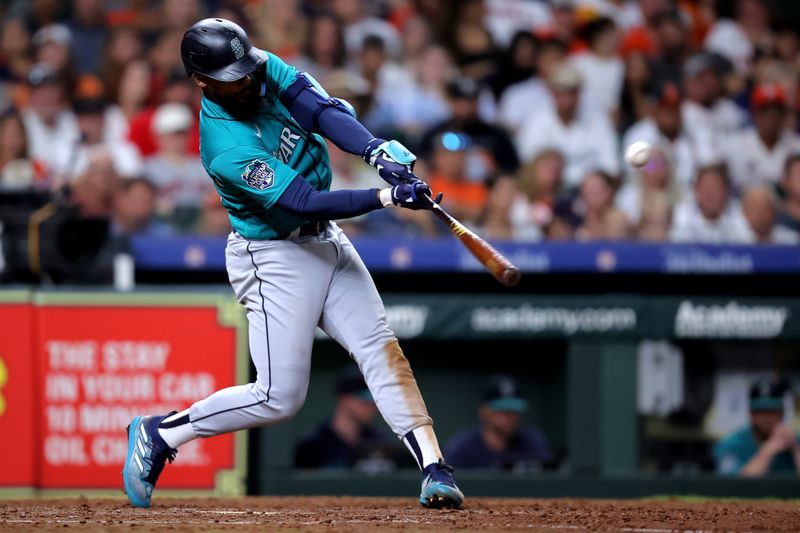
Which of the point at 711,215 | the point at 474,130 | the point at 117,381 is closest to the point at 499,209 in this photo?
the point at 474,130

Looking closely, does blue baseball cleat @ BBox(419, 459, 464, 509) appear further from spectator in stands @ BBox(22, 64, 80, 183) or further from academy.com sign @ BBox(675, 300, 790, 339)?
spectator in stands @ BBox(22, 64, 80, 183)

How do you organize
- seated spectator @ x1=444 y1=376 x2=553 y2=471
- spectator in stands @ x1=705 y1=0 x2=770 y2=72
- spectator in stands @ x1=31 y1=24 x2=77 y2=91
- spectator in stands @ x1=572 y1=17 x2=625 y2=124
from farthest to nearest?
spectator in stands @ x1=705 y1=0 x2=770 y2=72, spectator in stands @ x1=572 y1=17 x2=625 y2=124, spectator in stands @ x1=31 y1=24 x2=77 y2=91, seated spectator @ x1=444 y1=376 x2=553 y2=471

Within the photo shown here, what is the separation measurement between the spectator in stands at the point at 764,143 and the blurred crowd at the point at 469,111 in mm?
16

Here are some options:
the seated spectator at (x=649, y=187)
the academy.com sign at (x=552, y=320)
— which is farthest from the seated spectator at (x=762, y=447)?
the seated spectator at (x=649, y=187)

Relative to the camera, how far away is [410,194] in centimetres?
407

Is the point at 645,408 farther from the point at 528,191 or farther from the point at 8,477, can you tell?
the point at 8,477

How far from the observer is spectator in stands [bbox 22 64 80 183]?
26.2 ft

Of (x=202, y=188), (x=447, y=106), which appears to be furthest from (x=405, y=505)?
(x=447, y=106)

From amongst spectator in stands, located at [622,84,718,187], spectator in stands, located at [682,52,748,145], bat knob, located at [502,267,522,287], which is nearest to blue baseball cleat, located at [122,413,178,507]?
bat knob, located at [502,267,522,287]

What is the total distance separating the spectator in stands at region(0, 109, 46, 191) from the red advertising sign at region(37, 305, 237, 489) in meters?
1.42

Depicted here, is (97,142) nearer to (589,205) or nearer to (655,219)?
(589,205)

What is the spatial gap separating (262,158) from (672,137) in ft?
16.2

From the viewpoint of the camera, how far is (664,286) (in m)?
7.17

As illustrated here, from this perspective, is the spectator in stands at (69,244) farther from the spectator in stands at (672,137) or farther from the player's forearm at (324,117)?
the spectator in stands at (672,137)
